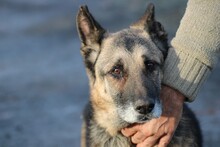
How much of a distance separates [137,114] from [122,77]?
1.36ft

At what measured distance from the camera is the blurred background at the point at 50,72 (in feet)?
34.3

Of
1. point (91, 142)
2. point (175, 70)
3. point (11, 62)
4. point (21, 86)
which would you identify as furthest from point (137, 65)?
point (11, 62)

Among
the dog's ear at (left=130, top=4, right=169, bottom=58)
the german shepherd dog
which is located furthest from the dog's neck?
the dog's ear at (left=130, top=4, right=169, bottom=58)

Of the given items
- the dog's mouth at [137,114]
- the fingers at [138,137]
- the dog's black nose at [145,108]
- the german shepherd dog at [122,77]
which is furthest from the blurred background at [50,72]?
the dog's black nose at [145,108]

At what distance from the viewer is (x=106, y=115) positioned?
6602mm

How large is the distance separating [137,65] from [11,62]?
8.89 meters

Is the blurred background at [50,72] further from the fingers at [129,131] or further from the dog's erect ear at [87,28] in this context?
the dog's erect ear at [87,28]

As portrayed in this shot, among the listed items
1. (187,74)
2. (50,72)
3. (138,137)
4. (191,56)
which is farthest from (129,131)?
(50,72)

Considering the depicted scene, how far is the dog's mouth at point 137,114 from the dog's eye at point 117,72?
0.29 metres

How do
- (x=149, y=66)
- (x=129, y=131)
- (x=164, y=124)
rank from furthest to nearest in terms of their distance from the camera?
(x=129, y=131) → (x=149, y=66) → (x=164, y=124)

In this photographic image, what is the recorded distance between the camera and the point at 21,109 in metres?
11.6

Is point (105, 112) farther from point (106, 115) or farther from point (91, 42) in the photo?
point (91, 42)

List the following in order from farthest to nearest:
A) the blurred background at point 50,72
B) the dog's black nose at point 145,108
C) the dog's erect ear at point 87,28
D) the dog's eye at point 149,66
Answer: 1. the blurred background at point 50,72
2. the dog's erect ear at point 87,28
3. the dog's eye at point 149,66
4. the dog's black nose at point 145,108

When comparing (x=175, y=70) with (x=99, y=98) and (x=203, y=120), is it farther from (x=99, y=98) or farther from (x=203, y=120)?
(x=203, y=120)
